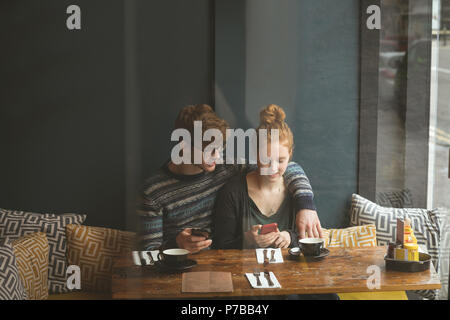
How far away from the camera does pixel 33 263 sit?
132 centimetres

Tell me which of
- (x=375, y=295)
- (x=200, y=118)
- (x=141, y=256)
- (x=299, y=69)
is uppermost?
(x=299, y=69)

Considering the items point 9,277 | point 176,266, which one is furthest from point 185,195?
point 9,277

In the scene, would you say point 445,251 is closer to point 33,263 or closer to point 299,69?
point 299,69

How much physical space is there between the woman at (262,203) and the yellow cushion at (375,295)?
0.60 ft

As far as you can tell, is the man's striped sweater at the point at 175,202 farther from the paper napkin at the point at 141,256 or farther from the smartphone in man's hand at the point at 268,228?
the smartphone in man's hand at the point at 268,228

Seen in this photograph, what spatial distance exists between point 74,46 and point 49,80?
10 cm

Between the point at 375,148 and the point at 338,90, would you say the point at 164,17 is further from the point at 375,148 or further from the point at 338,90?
the point at 375,148

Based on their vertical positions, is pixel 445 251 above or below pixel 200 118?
below

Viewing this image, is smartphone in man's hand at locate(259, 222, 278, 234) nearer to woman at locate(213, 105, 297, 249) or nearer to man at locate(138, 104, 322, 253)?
woman at locate(213, 105, 297, 249)

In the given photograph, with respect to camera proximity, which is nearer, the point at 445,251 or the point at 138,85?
the point at 138,85

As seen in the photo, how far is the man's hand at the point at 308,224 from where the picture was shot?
1.24 m

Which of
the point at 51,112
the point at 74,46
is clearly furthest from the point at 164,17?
the point at 51,112

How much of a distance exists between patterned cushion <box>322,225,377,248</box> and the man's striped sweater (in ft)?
0.61

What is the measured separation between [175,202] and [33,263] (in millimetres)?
450
